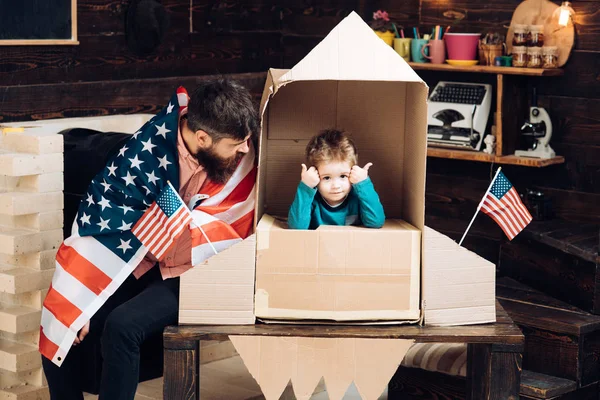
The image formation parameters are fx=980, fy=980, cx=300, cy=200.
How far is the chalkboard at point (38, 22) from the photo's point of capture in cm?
405

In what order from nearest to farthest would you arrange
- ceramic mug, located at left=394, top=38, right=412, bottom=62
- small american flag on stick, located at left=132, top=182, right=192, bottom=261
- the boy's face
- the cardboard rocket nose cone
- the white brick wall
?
the cardboard rocket nose cone
small american flag on stick, located at left=132, top=182, right=192, bottom=261
the boy's face
the white brick wall
ceramic mug, located at left=394, top=38, right=412, bottom=62

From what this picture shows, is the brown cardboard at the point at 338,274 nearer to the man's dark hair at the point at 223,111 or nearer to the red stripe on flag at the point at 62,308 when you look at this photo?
the man's dark hair at the point at 223,111

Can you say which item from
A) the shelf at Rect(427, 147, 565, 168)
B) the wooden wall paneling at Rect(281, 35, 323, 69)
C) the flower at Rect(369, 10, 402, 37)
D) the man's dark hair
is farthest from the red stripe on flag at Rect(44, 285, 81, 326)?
the wooden wall paneling at Rect(281, 35, 323, 69)

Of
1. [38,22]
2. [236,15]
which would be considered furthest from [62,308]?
[236,15]

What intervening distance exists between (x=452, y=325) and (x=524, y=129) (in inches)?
87.7

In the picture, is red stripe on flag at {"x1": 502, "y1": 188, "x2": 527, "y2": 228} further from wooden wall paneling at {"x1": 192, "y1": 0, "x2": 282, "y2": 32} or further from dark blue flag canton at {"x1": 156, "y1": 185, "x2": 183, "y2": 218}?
wooden wall paneling at {"x1": 192, "y1": 0, "x2": 282, "y2": 32}

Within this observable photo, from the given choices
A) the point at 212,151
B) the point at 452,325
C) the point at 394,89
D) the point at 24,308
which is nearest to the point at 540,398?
the point at 452,325

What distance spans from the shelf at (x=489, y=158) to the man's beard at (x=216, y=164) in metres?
2.00

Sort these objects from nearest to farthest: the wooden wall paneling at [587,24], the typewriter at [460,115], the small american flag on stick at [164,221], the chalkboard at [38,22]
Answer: the small american flag on stick at [164,221] < the chalkboard at [38,22] < the wooden wall paneling at [587,24] < the typewriter at [460,115]

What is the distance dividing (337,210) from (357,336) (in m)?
0.44

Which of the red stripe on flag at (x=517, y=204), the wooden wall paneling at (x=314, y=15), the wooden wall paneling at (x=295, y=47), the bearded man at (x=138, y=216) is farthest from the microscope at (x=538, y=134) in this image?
the bearded man at (x=138, y=216)

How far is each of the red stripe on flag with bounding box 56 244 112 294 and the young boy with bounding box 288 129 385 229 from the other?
2.32 ft

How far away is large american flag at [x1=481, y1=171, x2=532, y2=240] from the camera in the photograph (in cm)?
282

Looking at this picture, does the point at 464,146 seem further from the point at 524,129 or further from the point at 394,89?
the point at 394,89
